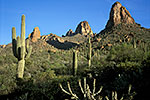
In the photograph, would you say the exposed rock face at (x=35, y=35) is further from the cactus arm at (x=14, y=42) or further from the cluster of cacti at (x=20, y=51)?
the cluster of cacti at (x=20, y=51)

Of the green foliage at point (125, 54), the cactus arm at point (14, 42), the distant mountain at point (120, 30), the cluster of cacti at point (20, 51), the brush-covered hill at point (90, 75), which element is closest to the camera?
the brush-covered hill at point (90, 75)

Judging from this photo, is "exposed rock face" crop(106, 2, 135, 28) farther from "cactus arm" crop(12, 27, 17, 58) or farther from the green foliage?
"cactus arm" crop(12, 27, 17, 58)

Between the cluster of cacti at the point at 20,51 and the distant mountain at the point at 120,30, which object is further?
the distant mountain at the point at 120,30

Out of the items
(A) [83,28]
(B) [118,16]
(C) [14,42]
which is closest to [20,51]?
(C) [14,42]

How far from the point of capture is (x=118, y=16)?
62.8 meters

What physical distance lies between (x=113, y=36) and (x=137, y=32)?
7873 mm

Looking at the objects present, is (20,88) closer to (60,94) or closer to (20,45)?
(60,94)

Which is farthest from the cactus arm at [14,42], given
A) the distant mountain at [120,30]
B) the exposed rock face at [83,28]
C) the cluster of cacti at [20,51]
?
the exposed rock face at [83,28]

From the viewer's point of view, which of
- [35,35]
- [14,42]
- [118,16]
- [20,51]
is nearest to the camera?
[20,51]

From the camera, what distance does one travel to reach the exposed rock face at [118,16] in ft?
195

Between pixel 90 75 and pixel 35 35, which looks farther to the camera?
pixel 35 35

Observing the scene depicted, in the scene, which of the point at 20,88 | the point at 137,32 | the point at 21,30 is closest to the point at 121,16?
the point at 137,32

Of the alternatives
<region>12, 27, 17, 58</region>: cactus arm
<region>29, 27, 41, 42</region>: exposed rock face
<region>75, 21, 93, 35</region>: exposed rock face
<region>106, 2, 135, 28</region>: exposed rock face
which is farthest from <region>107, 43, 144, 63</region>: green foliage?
<region>75, 21, 93, 35</region>: exposed rock face

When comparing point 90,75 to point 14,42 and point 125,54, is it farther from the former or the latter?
point 125,54
